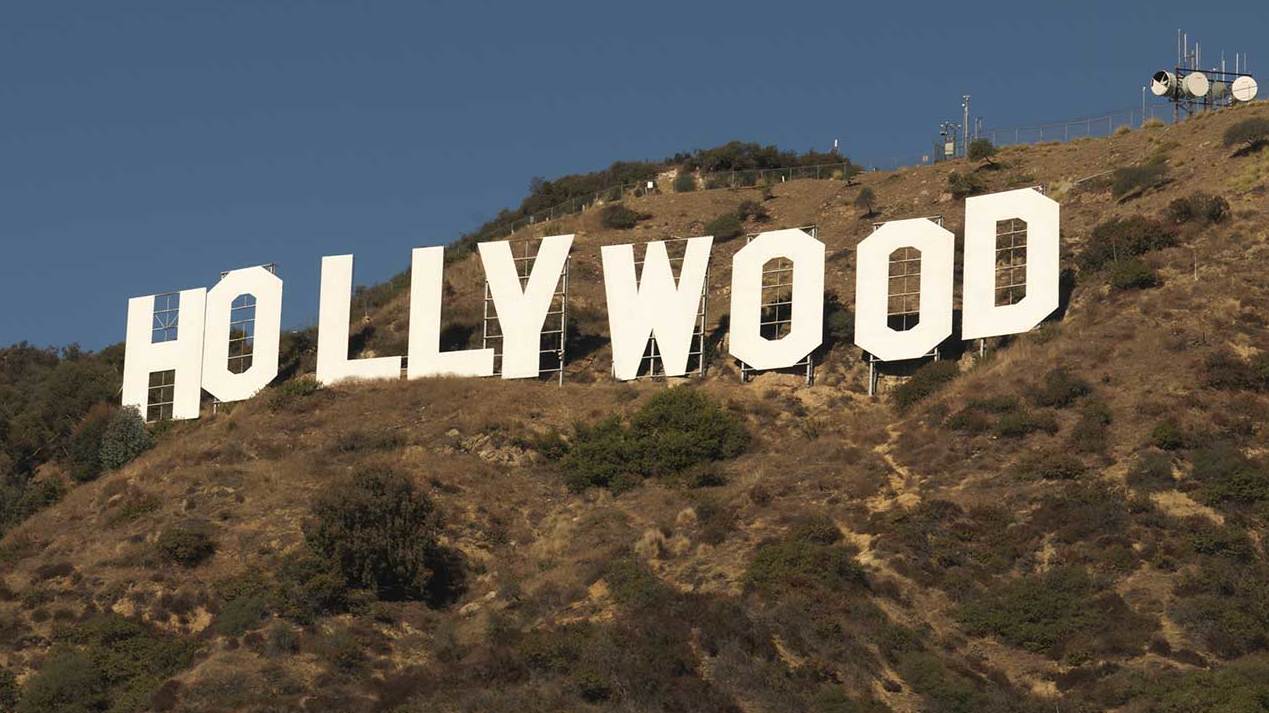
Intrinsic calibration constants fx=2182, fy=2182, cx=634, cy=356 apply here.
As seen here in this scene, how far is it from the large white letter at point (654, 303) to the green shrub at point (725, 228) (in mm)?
12409

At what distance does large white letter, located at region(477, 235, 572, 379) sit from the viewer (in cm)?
7675

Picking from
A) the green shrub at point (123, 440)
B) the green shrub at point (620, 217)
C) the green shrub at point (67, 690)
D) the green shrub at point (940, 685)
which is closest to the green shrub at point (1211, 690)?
the green shrub at point (940, 685)

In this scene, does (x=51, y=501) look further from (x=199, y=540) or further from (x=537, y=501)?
(x=537, y=501)

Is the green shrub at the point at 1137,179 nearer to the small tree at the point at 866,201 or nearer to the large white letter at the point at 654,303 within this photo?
the small tree at the point at 866,201

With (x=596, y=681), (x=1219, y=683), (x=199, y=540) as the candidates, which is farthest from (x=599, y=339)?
(x=1219, y=683)

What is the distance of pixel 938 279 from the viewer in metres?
72.2

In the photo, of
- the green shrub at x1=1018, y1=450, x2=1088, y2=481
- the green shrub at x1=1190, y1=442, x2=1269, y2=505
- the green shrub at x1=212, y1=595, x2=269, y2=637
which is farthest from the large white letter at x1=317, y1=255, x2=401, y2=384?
the green shrub at x1=1190, y1=442, x2=1269, y2=505

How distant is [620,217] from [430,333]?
54.4 feet

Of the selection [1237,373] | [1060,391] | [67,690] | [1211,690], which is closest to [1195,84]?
[1237,373]

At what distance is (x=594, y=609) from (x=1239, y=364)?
21.3 m

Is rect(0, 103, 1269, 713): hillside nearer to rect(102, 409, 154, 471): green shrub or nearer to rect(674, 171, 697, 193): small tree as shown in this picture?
rect(102, 409, 154, 471): green shrub

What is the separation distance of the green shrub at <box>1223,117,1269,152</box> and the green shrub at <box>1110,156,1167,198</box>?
2642mm

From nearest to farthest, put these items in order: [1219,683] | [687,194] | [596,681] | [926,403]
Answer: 1. [1219,683]
2. [596,681]
3. [926,403]
4. [687,194]

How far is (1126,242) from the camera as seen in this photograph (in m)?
74.5
